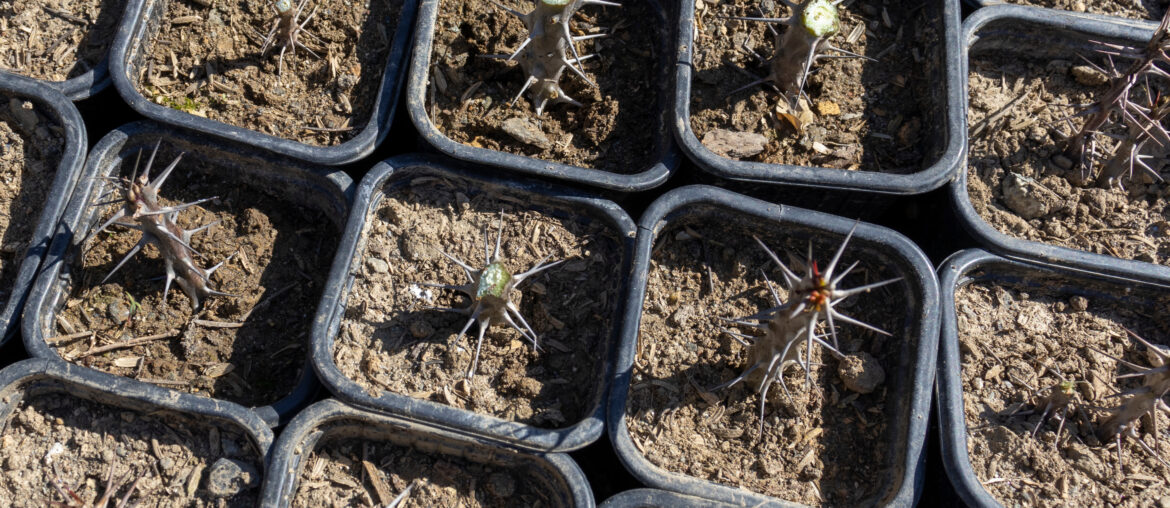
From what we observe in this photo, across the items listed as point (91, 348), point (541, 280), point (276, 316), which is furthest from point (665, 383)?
point (91, 348)

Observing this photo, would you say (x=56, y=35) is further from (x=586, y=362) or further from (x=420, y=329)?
(x=586, y=362)

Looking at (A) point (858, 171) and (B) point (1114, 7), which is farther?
(B) point (1114, 7)

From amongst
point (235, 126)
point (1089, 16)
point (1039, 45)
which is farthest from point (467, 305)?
point (1089, 16)

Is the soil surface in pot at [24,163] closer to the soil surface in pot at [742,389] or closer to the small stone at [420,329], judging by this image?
the small stone at [420,329]

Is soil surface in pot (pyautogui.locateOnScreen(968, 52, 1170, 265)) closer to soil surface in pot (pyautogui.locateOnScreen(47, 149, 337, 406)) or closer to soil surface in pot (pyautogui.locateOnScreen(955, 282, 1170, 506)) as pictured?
soil surface in pot (pyautogui.locateOnScreen(955, 282, 1170, 506))

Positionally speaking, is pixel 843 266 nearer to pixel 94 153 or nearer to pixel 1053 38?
pixel 1053 38

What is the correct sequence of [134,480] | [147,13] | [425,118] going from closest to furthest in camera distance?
[134,480], [425,118], [147,13]
